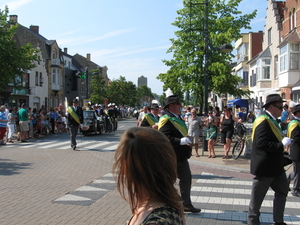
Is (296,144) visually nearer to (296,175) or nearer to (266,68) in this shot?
(296,175)

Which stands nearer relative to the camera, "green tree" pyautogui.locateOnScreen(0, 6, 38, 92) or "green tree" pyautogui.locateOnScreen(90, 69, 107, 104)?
"green tree" pyautogui.locateOnScreen(0, 6, 38, 92)

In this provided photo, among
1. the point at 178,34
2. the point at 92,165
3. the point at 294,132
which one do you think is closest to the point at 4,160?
the point at 92,165

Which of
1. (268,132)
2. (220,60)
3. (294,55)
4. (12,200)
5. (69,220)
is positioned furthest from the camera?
(294,55)

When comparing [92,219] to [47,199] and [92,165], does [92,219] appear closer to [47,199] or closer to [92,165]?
[47,199]

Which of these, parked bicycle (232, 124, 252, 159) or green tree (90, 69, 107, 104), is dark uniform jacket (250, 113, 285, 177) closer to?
parked bicycle (232, 124, 252, 159)

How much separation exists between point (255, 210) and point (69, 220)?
2682 mm

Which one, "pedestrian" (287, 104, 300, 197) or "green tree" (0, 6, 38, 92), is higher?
"green tree" (0, 6, 38, 92)

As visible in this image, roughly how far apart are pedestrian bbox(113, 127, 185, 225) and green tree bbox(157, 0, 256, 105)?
17.5m

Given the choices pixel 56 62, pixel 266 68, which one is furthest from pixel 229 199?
pixel 56 62

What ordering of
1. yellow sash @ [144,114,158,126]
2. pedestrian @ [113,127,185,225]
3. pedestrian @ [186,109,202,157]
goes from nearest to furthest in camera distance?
1. pedestrian @ [113,127,185,225]
2. yellow sash @ [144,114,158,126]
3. pedestrian @ [186,109,202,157]

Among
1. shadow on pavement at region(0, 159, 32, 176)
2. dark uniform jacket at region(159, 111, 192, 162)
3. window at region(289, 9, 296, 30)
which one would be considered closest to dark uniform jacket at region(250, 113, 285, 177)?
dark uniform jacket at region(159, 111, 192, 162)

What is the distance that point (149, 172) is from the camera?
5.40 feet

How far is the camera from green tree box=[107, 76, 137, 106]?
58906 millimetres

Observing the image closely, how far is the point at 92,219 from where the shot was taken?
5.43 metres
